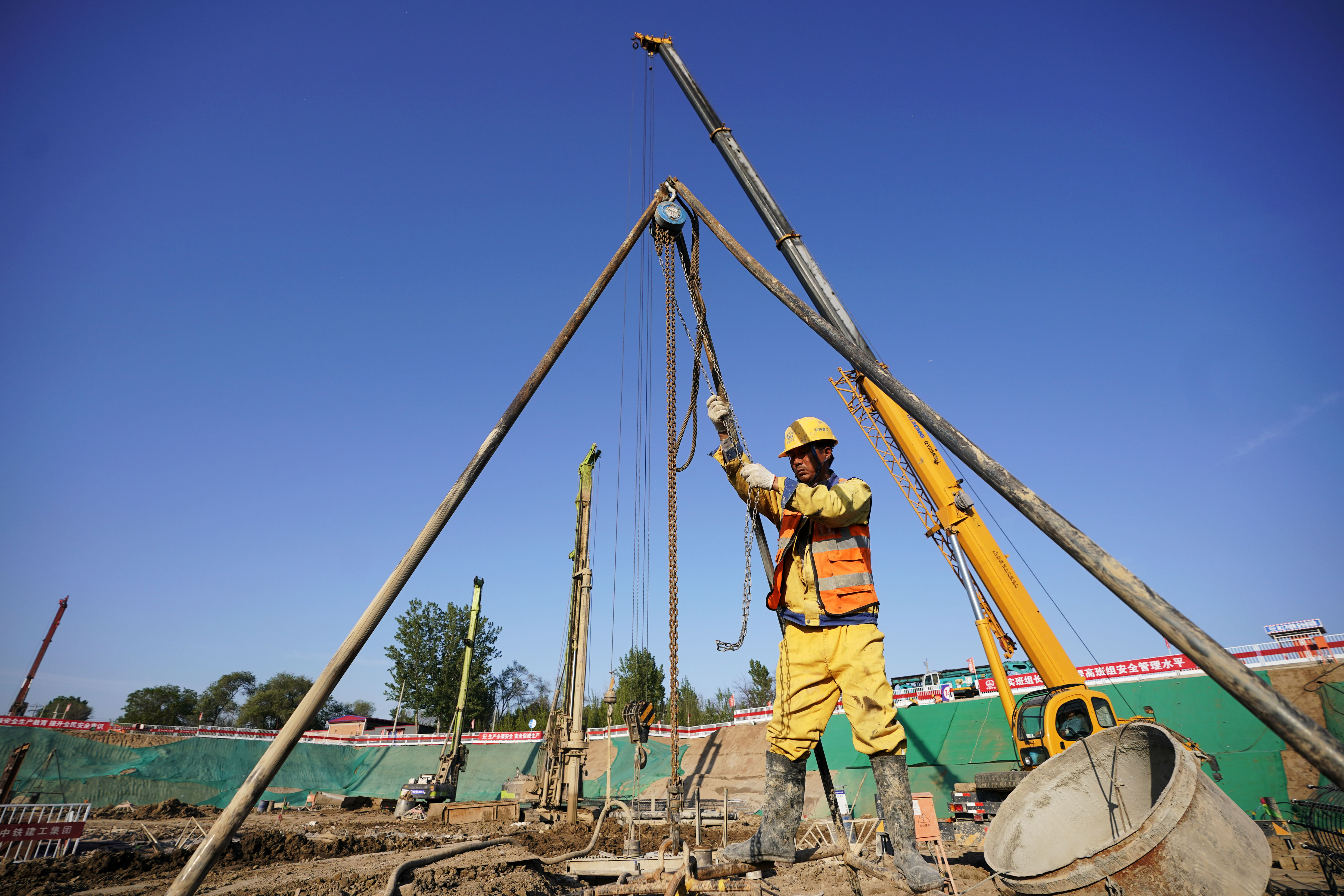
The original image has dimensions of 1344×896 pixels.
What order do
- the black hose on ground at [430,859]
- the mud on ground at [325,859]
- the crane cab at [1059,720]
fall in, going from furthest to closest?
the crane cab at [1059,720] < the mud on ground at [325,859] < the black hose on ground at [430,859]

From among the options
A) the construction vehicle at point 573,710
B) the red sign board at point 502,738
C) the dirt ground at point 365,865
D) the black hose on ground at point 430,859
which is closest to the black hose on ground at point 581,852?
the dirt ground at point 365,865

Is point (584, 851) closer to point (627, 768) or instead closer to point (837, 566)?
point (837, 566)

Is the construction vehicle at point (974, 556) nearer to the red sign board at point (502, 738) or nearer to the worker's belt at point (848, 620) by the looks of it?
the worker's belt at point (848, 620)

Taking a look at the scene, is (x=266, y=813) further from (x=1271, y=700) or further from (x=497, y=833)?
(x=1271, y=700)

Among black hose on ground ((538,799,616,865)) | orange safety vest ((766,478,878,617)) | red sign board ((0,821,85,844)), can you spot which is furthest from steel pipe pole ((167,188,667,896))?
red sign board ((0,821,85,844))

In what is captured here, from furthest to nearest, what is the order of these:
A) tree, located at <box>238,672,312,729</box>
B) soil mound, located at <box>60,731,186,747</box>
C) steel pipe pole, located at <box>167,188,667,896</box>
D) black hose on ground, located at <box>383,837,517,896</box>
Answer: tree, located at <box>238,672,312,729</box> < soil mound, located at <box>60,731,186,747</box> < black hose on ground, located at <box>383,837,517,896</box> < steel pipe pole, located at <box>167,188,667,896</box>

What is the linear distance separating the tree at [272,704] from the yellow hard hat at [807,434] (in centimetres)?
6233

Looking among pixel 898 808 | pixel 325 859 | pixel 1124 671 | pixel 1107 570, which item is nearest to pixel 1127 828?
pixel 898 808

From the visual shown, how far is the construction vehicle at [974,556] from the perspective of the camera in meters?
8.28

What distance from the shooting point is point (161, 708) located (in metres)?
54.8

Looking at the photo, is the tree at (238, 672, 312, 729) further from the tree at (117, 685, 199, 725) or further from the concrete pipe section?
the concrete pipe section

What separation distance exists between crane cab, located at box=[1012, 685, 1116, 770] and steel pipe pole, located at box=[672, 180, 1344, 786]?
7911 millimetres

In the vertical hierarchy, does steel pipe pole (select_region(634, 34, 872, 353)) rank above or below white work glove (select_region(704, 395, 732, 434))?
above

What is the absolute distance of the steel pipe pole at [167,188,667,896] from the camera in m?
2.17
